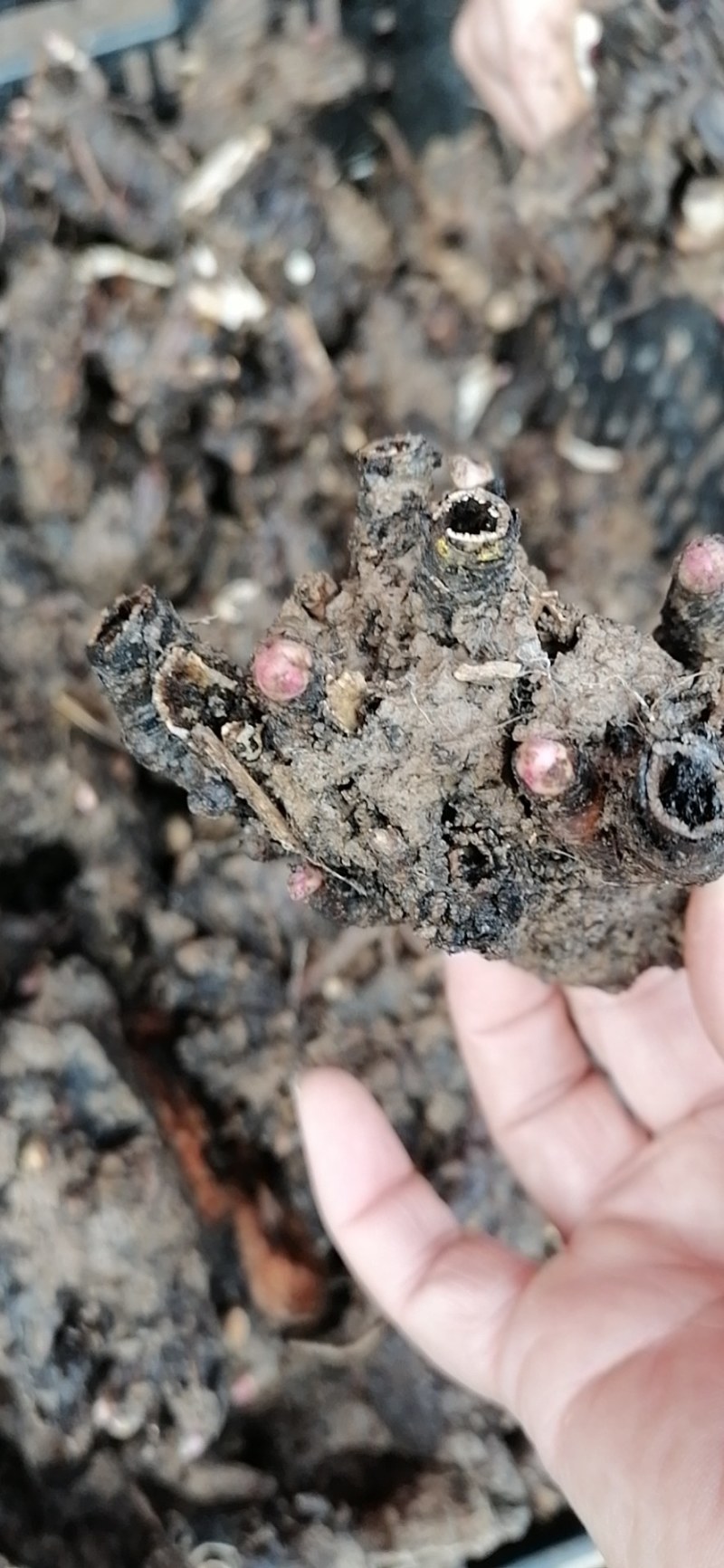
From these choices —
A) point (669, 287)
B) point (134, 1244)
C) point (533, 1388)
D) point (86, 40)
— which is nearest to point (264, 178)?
point (86, 40)

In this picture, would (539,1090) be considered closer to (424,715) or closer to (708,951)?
(708,951)

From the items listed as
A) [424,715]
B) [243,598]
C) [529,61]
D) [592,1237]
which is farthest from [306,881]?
[529,61]

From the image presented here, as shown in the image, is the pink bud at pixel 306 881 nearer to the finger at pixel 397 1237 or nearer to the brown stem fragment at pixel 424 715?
the brown stem fragment at pixel 424 715

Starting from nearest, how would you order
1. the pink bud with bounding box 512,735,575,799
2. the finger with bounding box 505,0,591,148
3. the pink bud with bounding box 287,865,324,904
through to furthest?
the pink bud with bounding box 512,735,575,799, the pink bud with bounding box 287,865,324,904, the finger with bounding box 505,0,591,148

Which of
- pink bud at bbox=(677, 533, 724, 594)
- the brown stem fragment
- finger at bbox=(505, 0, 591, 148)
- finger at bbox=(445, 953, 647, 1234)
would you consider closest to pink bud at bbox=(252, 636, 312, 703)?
the brown stem fragment

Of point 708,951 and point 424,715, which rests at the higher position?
point 424,715

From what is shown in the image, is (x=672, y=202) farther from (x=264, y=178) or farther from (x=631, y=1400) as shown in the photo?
(x=631, y=1400)

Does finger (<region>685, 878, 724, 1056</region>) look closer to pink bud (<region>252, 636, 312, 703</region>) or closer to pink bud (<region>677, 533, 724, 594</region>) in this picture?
pink bud (<region>677, 533, 724, 594</region>)

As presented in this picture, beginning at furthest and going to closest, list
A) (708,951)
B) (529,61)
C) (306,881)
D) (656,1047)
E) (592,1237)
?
(529,61), (656,1047), (592,1237), (708,951), (306,881)
